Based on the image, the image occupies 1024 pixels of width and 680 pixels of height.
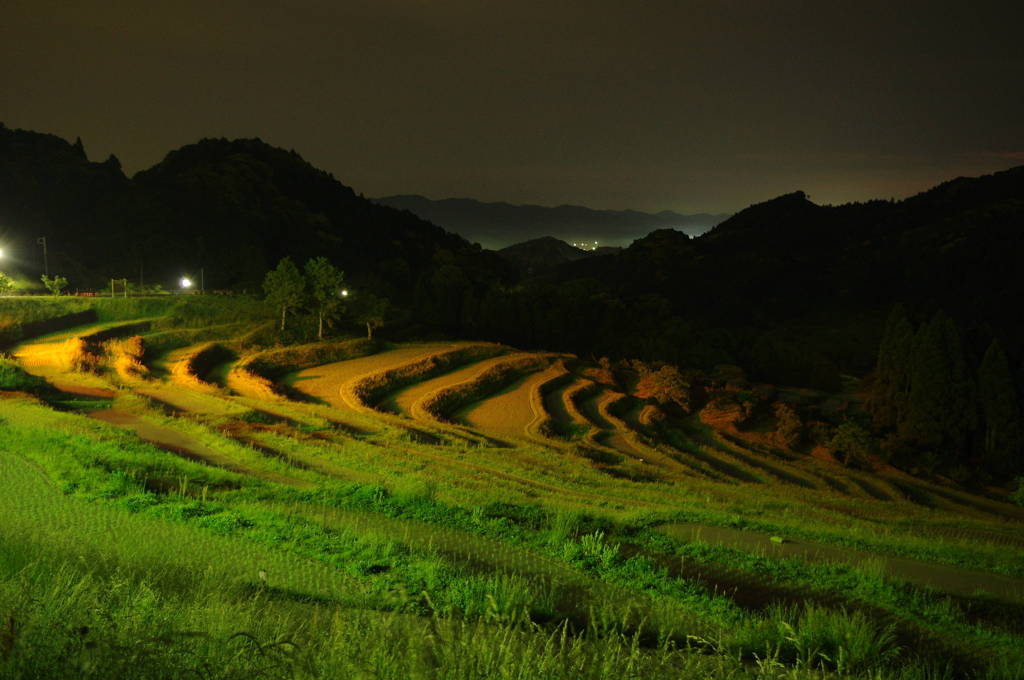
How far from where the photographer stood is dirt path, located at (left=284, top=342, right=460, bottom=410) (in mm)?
28578

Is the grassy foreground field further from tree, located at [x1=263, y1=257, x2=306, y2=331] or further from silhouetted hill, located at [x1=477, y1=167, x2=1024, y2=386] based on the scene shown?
silhouetted hill, located at [x1=477, y1=167, x2=1024, y2=386]

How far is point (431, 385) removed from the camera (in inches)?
1249

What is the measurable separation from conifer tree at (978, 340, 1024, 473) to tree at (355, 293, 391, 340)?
118ft

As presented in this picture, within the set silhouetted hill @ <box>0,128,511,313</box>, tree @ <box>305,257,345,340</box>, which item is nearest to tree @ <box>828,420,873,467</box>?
tree @ <box>305,257,345,340</box>

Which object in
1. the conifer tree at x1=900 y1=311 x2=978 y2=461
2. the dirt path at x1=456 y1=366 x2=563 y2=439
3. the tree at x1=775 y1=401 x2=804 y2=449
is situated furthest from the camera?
the conifer tree at x1=900 y1=311 x2=978 y2=461

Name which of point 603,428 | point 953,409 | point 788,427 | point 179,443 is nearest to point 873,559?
point 179,443

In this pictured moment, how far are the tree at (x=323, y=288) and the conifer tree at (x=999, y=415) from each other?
126 ft

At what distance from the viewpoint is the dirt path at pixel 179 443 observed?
13680 mm

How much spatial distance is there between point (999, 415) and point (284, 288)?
41.9m

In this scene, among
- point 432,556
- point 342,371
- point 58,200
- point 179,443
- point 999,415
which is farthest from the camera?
point 58,200

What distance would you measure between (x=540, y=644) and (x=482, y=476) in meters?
12.0

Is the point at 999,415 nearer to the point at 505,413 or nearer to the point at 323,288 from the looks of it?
the point at 505,413

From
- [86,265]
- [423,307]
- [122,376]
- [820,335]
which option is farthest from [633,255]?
[122,376]

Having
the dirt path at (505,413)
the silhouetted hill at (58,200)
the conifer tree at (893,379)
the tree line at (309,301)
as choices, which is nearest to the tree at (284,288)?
the tree line at (309,301)
